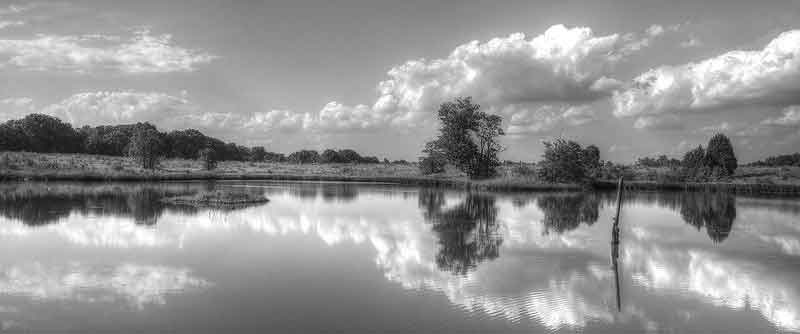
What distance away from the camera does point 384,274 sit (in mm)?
12656

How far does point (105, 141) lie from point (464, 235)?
9425 centimetres

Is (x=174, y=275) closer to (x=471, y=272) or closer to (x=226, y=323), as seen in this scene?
Answer: (x=226, y=323)

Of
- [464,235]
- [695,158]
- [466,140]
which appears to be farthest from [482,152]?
[464,235]

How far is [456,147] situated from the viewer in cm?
6078

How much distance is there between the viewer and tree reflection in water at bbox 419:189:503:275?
14.3 m

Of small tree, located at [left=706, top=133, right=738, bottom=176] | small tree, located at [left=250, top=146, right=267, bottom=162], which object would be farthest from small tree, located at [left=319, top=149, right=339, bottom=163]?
small tree, located at [left=706, top=133, right=738, bottom=176]

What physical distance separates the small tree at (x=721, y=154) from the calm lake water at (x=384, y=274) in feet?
159

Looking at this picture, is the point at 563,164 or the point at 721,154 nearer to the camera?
the point at 563,164

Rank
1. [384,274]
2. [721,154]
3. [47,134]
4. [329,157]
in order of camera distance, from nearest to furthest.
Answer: [384,274] → [721,154] → [47,134] → [329,157]

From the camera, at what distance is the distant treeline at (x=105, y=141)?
79312 millimetres

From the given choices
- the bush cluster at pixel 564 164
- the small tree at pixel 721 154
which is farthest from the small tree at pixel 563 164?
the small tree at pixel 721 154

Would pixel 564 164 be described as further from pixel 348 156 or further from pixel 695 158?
pixel 348 156

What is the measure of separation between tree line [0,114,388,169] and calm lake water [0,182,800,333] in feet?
135

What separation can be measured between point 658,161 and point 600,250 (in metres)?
110
